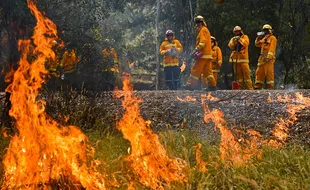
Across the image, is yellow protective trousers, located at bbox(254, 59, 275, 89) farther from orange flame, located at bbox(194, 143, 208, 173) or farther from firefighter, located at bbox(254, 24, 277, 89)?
orange flame, located at bbox(194, 143, 208, 173)

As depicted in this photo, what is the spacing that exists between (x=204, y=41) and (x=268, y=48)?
2359 mm

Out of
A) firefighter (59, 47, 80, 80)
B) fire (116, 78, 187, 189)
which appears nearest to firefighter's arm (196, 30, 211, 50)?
firefighter (59, 47, 80, 80)

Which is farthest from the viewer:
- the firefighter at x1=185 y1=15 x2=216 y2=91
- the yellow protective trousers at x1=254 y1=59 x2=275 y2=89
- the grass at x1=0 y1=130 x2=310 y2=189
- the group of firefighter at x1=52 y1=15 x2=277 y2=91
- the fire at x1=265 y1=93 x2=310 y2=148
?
the yellow protective trousers at x1=254 y1=59 x2=275 y2=89

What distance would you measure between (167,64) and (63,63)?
15.4 ft

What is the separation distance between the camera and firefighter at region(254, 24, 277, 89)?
1107 cm

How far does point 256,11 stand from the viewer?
49.9 feet

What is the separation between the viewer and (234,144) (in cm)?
559

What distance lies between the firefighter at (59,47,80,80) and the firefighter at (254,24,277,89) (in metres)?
5.40

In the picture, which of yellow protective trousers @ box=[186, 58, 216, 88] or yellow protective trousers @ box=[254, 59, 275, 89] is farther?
yellow protective trousers @ box=[254, 59, 275, 89]

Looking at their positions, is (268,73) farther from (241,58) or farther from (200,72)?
(200,72)

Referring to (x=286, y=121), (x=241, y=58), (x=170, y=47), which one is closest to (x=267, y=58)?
(x=241, y=58)

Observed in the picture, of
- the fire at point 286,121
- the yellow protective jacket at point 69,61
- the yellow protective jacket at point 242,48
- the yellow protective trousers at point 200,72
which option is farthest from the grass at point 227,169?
the yellow protective jacket at point 242,48

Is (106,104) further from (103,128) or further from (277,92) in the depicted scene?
(277,92)

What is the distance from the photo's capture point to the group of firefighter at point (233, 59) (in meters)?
9.96
